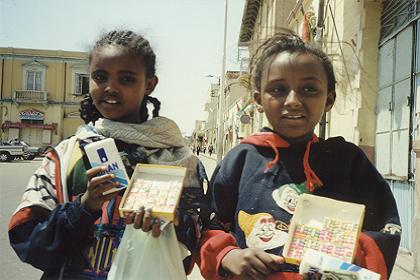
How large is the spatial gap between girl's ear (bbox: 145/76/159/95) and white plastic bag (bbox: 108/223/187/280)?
696 mm

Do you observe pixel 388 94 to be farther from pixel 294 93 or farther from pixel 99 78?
pixel 99 78

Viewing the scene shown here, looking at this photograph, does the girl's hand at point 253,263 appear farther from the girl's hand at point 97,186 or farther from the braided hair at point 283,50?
the braided hair at point 283,50

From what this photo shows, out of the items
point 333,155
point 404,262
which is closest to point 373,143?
point 404,262

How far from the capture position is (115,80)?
5.50 ft

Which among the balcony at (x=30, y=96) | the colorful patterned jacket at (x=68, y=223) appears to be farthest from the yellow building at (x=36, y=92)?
the colorful patterned jacket at (x=68, y=223)

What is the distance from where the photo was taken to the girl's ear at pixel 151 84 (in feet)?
6.17

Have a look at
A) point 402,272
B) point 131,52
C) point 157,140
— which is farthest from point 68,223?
point 402,272

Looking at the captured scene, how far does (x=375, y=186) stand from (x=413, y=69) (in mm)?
4434

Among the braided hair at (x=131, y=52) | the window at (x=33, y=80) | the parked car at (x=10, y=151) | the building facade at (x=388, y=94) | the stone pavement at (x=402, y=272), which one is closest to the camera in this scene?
the braided hair at (x=131, y=52)

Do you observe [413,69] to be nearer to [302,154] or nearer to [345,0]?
[345,0]

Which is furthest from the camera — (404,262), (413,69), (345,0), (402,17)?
(345,0)

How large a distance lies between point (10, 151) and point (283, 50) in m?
25.7

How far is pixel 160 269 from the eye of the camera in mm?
1488

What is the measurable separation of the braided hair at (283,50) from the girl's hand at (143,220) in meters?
0.85
